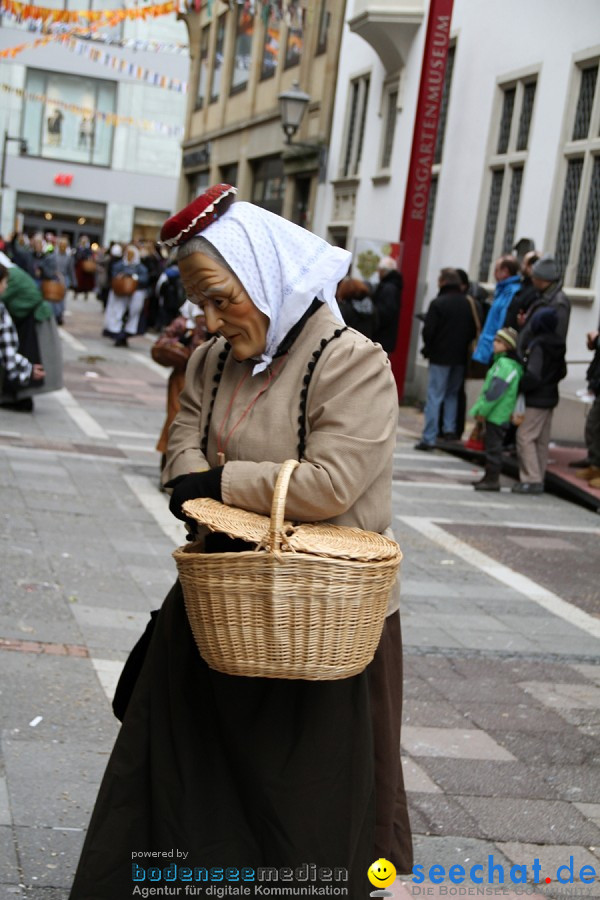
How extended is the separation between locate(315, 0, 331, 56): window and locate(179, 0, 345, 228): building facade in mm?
20

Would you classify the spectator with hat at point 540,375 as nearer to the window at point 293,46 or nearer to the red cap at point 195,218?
the red cap at point 195,218

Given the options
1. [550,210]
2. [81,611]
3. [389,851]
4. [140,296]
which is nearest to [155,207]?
[140,296]

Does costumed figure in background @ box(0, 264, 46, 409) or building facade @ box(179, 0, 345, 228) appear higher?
building facade @ box(179, 0, 345, 228)

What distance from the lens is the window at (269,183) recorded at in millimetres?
29141

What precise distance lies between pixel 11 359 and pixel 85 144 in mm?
40711

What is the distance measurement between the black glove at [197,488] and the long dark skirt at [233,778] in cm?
29

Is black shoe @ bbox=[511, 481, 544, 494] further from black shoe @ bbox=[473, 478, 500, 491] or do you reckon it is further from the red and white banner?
the red and white banner

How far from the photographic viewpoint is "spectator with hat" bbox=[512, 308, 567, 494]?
1150 cm

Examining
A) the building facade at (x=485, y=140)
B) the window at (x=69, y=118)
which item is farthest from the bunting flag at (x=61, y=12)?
the window at (x=69, y=118)

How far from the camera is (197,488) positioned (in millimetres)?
2811

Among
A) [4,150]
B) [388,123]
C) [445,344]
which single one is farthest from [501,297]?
[4,150]

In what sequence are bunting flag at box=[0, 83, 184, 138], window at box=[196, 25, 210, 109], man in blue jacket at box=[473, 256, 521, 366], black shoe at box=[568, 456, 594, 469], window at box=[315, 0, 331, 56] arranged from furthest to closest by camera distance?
bunting flag at box=[0, 83, 184, 138] → window at box=[196, 25, 210, 109] → window at box=[315, 0, 331, 56] → man in blue jacket at box=[473, 256, 521, 366] → black shoe at box=[568, 456, 594, 469]

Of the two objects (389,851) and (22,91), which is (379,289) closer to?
(389,851)

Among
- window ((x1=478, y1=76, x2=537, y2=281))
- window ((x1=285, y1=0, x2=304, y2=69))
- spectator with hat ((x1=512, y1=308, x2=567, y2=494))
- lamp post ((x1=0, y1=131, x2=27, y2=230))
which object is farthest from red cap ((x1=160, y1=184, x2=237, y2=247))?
lamp post ((x1=0, y1=131, x2=27, y2=230))
